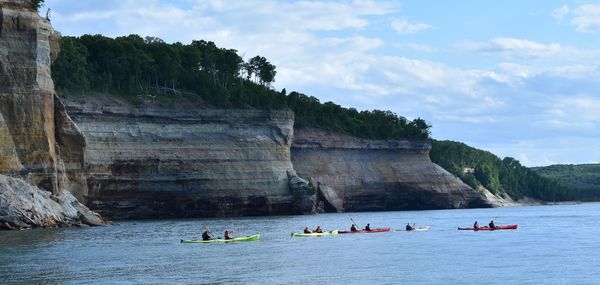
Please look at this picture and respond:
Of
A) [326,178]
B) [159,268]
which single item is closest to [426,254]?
[159,268]

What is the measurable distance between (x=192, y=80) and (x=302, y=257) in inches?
2248

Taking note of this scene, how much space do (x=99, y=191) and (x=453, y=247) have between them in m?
39.1

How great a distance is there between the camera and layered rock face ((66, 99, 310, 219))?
87.2m

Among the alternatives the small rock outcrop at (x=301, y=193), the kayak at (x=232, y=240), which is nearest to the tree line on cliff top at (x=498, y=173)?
the small rock outcrop at (x=301, y=193)

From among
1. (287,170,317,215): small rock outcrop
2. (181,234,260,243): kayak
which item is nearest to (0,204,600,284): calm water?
(181,234,260,243): kayak

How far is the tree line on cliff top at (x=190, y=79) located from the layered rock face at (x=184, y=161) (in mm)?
3317

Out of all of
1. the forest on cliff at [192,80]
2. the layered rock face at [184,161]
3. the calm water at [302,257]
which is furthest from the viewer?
the forest on cliff at [192,80]

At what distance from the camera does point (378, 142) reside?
116750mm

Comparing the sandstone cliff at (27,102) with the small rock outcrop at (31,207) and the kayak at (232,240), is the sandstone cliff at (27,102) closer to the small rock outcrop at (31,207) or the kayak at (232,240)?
the small rock outcrop at (31,207)

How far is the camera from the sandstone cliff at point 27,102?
70.1 m

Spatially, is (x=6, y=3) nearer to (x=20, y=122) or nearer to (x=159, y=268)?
(x=20, y=122)

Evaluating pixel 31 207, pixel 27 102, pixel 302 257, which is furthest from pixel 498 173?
pixel 302 257

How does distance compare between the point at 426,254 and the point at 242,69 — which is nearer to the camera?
the point at 426,254

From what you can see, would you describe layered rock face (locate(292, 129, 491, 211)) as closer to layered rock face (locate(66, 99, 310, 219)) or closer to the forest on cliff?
the forest on cliff
